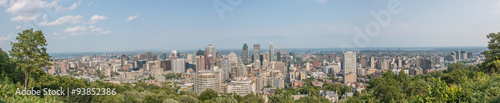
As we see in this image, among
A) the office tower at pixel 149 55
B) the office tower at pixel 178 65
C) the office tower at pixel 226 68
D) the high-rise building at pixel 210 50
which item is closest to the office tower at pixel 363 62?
the office tower at pixel 226 68

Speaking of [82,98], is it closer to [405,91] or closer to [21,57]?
[21,57]

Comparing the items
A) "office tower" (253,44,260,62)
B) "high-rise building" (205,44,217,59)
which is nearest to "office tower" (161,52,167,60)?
"high-rise building" (205,44,217,59)

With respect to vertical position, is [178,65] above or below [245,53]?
below

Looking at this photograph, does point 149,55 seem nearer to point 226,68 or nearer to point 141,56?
point 141,56

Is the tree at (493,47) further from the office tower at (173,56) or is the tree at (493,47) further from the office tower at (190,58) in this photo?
the office tower at (173,56)

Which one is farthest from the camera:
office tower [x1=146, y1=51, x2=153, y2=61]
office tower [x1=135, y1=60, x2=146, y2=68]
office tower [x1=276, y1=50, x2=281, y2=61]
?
office tower [x1=146, y1=51, x2=153, y2=61]

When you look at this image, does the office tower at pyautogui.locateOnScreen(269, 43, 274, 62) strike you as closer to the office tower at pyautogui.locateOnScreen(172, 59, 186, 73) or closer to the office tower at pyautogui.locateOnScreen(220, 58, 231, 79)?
the office tower at pyautogui.locateOnScreen(220, 58, 231, 79)

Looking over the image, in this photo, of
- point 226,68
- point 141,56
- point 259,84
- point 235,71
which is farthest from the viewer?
→ point 141,56

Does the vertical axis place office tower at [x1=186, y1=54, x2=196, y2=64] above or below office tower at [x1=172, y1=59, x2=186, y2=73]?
above

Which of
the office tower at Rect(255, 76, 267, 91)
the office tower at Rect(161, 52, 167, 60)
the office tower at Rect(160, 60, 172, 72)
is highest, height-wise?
the office tower at Rect(161, 52, 167, 60)

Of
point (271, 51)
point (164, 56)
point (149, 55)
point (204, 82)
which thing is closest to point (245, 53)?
point (271, 51)
